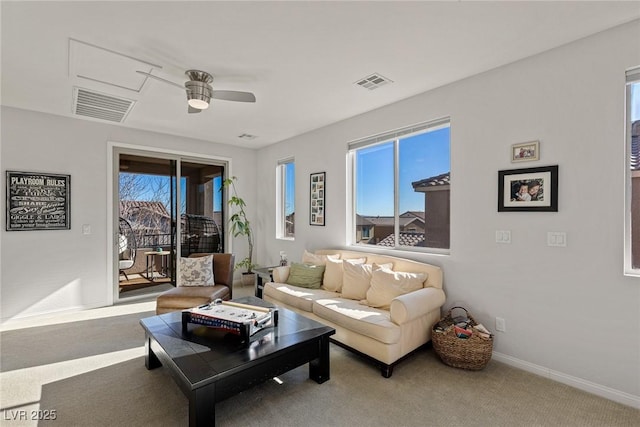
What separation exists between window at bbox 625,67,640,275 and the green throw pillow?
276 cm

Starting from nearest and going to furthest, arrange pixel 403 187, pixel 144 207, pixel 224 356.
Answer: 1. pixel 224 356
2. pixel 403 187
3. pixel 144 207

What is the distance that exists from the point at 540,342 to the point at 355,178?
2.67 meters

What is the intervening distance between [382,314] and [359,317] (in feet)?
0.74

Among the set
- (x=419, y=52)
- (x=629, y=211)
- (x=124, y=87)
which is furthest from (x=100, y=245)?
(x=629, y=211)

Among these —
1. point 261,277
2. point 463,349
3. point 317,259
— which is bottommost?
point 463,349

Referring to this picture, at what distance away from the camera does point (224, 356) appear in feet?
6.27

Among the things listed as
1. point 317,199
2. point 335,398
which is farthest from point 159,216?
point 335,398

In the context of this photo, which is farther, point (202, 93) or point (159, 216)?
point (159, 216)

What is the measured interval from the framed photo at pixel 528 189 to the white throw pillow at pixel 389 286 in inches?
39.5

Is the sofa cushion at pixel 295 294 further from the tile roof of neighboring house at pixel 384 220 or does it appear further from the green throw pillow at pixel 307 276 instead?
the tile roof of neighboring house at pixel 384 220

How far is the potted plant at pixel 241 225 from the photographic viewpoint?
5.50m

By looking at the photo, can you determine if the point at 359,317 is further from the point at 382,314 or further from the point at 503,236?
the point at 503,236

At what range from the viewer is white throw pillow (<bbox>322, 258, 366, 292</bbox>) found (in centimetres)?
354

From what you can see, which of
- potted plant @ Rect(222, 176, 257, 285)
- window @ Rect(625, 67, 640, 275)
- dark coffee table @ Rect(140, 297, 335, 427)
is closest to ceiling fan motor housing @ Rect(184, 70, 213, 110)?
dark coffee table @ Rect(140, 297, 335, 427)
